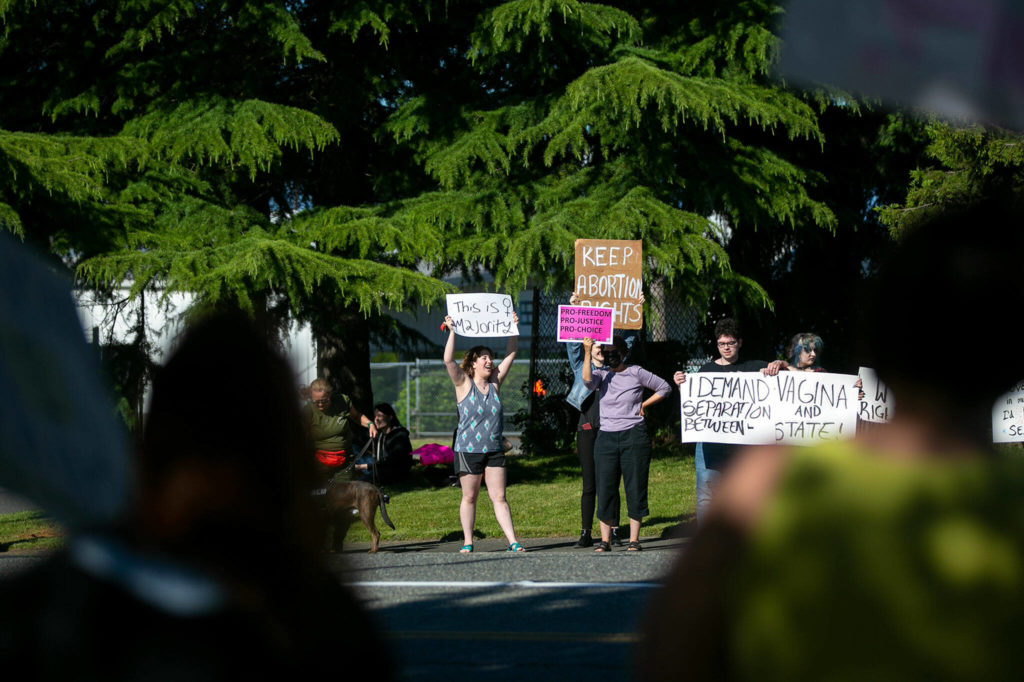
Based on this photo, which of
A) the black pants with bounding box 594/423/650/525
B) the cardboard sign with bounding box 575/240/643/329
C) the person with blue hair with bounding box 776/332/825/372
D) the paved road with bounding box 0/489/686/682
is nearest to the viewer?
the paved road with bounding box 0/489/686/682

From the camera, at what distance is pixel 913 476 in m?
1.57

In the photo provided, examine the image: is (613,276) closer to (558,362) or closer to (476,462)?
(476,462)

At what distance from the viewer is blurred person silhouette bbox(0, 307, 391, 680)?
1595 mm

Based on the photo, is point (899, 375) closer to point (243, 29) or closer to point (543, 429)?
point (243, 29)

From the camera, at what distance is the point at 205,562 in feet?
5.63

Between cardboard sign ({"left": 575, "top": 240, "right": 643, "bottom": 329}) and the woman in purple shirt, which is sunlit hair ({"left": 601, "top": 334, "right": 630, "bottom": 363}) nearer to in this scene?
the woman in purple shirt

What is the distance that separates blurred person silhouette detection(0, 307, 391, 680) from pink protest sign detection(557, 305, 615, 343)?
779cm

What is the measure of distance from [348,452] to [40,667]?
8470 mm

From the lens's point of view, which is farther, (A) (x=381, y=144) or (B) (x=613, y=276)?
(A) (x=381, y=144)

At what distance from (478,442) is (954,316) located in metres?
7.92

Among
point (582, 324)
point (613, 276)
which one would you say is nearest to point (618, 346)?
point (582, 324)

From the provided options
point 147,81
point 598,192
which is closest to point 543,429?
point 598,192

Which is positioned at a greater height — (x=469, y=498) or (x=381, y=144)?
(x=381, y=144)

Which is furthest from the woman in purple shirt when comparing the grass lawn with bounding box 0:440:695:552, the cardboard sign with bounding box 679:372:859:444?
the grass lawn with bounding box 0:440:695:552
